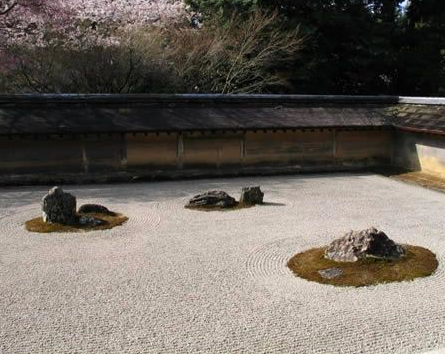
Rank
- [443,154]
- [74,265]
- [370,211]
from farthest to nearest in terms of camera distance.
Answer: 1. [443,154]
2. [370,211]
3. [74,265]

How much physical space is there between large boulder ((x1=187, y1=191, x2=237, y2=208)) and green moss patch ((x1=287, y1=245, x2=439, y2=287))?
3.28 m

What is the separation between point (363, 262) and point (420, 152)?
8.32 meters

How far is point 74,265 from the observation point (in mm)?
7168

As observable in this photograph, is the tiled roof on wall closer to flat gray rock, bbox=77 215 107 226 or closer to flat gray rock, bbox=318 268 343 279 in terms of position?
flat gray rock, bbox=77 215 107 226

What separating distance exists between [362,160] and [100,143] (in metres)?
8.00

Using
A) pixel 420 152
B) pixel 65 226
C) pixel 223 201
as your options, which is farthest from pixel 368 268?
pixel 420 152

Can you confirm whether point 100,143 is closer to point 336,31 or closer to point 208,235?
point 208,235

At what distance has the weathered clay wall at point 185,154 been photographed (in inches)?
520

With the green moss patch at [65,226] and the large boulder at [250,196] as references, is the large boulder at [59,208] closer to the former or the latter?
the green moss patch at [65,226]

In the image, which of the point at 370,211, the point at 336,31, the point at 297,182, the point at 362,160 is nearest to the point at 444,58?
the point at 336,31

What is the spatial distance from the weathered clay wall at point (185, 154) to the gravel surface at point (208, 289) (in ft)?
8.72

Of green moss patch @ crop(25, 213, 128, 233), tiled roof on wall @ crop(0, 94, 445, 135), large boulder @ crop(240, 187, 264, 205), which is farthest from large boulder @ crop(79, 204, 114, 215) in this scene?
tiled roof on wall @ crop(0, 94, 445, 135)

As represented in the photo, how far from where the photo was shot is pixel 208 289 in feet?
20.7

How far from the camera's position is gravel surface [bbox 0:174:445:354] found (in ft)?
16.5
